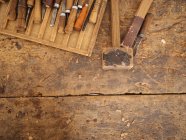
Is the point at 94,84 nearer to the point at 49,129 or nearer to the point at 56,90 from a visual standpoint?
the point at 56,90

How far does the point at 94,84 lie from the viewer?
8.70 feet

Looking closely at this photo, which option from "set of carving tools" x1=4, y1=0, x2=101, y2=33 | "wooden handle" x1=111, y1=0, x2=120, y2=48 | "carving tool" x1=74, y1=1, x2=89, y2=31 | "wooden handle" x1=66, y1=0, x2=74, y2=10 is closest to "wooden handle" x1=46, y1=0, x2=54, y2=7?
"set of carving tools" x1=4, y1=0, x2=101, y2=33

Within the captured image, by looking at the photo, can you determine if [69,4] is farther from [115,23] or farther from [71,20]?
[115,23]

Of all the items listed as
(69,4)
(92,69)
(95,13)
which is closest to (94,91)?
(92,69)

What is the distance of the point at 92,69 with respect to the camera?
266 centimetres

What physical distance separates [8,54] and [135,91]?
1.19m

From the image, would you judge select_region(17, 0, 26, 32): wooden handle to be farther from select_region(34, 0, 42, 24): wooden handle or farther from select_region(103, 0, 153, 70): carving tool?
select_region(103, 0, 153, 70): carving tool

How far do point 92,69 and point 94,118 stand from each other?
1.42ft

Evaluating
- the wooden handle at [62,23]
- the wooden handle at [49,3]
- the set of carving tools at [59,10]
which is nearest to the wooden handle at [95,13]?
the set of carving tools at [59,10]

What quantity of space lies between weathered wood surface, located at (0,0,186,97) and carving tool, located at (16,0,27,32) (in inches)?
5.9

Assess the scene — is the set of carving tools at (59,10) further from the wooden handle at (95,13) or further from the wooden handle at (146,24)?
the wooden handle at (146,24)

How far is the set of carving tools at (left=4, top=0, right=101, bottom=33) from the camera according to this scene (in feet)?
8.52

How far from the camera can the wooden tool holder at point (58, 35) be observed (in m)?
2.63

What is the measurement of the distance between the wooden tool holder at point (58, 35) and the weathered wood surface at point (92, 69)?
0.24ft
